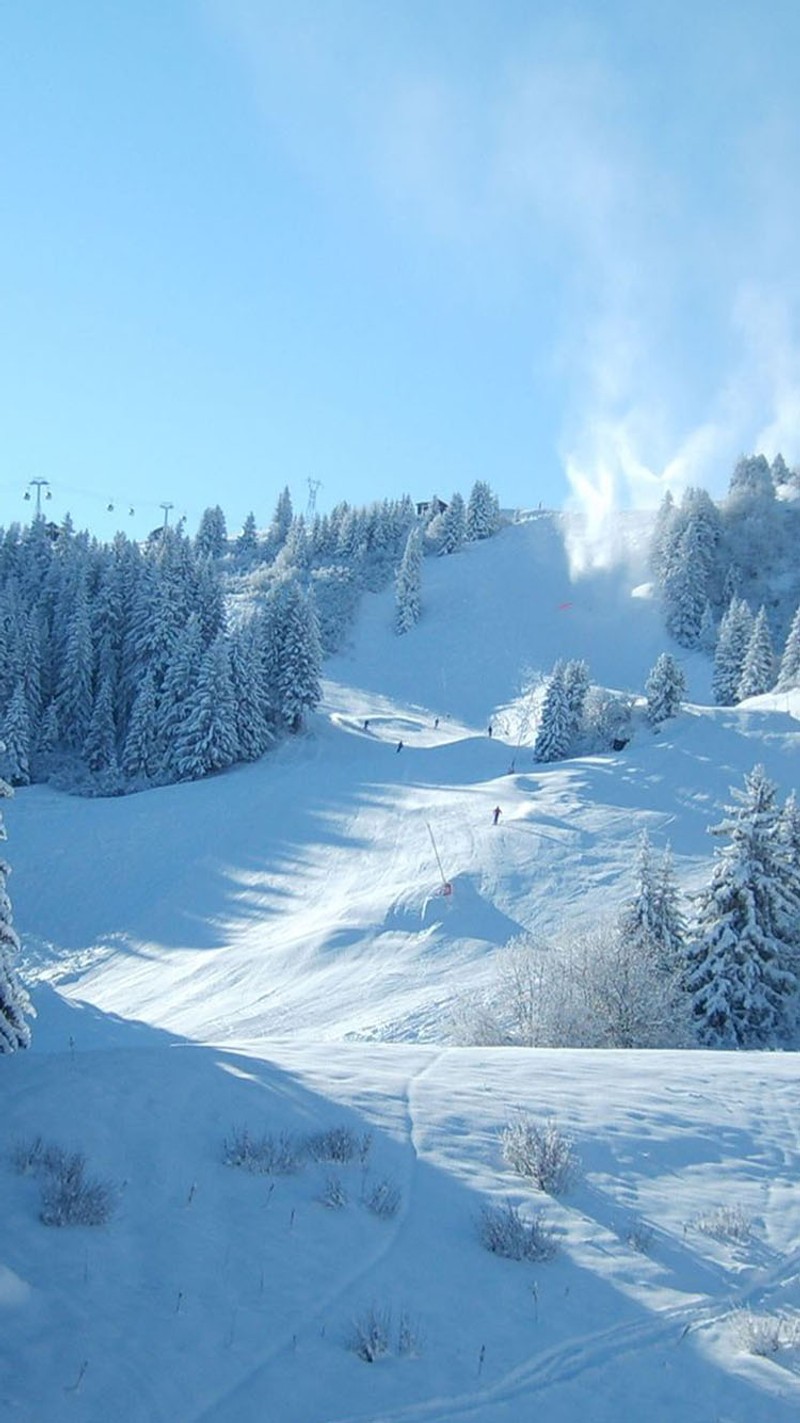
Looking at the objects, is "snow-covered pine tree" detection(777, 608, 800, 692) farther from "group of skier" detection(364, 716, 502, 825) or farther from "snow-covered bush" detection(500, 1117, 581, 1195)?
"snow-covered bush" detection(500, 1117, 581, 1195)

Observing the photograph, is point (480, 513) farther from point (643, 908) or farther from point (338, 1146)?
point (338, 1146)

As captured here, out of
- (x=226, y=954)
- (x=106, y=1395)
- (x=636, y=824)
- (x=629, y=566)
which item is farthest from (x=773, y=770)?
(x=629, y=566)

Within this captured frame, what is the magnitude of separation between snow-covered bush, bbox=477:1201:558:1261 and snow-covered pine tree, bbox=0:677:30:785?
195 ft

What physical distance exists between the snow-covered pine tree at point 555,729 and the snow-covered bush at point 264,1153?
51.0m

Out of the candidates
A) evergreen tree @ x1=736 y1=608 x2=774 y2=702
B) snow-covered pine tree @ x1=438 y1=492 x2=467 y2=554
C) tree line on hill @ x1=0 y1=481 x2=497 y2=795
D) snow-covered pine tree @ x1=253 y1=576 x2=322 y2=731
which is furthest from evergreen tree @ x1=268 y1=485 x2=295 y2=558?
evergreen tree @ x1=736 y1=608 x2=774 y2=702

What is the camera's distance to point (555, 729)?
58.2 meters

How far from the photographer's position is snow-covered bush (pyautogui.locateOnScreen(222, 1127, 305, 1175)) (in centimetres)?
748

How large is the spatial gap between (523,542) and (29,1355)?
11294 cm

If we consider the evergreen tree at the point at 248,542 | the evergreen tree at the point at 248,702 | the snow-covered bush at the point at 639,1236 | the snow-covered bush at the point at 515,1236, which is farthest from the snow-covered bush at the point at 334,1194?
the evergreen tree at the point at 248,542

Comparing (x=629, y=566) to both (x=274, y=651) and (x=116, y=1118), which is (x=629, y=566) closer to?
(x=274, y=651)

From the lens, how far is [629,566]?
105m

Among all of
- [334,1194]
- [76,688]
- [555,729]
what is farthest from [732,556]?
[334,1194]

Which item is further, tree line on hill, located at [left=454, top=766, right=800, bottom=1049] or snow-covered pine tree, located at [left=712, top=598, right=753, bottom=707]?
snow-covered pine tree, located at [left=712, top=598, right=753, bottom=707]

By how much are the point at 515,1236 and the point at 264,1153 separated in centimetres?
217
